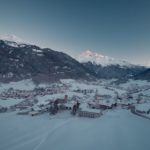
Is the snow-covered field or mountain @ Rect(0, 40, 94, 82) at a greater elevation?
mountain @ Rect(0, 40, 94, 82)

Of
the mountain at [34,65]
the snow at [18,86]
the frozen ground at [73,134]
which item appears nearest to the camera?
the frozen ground at [73,134]

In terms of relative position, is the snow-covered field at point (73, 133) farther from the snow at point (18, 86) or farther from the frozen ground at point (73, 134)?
the snow at point (18, 86)

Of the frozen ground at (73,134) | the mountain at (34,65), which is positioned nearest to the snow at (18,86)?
the mountain at (34,65)

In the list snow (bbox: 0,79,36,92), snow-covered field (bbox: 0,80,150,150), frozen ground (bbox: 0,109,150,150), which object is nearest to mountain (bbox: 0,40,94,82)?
snow (bbox: 0,79,36,92)

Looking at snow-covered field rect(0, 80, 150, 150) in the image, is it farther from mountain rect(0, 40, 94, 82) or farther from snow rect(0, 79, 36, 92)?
mountain rect(0, 40, 94, 82)

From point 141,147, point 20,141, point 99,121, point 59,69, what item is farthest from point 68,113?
point 59,69

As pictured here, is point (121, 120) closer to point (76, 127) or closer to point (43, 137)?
point (76, 127)
